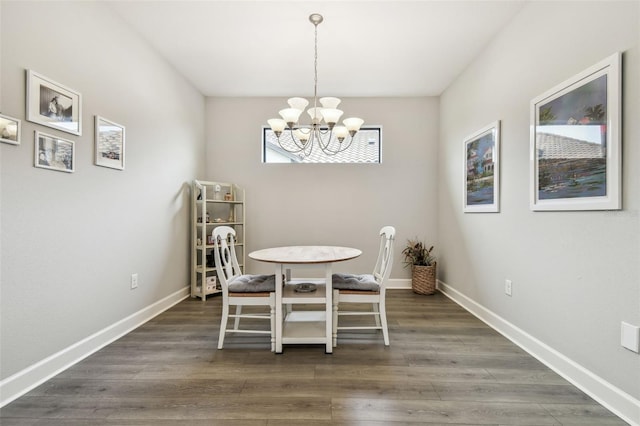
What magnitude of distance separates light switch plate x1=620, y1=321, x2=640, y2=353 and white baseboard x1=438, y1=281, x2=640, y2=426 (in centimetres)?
25

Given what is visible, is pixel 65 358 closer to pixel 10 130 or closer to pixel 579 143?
pixel 10 130

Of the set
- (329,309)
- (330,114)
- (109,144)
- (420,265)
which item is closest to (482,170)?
(420,265)

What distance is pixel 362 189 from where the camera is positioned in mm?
4203

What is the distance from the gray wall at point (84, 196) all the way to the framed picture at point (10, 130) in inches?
1.4

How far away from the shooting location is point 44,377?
73.0 inches

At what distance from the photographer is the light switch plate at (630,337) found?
1.49m

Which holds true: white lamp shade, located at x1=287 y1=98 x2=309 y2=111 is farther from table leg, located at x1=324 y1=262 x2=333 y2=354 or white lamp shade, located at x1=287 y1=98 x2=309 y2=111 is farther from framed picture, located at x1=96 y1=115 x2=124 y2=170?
framed picture, located at x1=96 y1=115 x2=124 y2=170

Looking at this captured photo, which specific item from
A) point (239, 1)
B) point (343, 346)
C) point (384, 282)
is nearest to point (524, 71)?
point (384, 282)

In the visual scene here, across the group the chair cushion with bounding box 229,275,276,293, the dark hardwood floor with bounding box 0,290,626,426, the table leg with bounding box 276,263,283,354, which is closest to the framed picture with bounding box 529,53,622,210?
the dark hardwood floor with bounding box 0,290,626,426

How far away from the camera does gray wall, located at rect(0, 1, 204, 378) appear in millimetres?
1698

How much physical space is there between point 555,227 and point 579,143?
55 centimetres

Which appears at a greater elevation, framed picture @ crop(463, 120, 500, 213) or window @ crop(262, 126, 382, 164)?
window @ crop(262, 126, 382, 164)

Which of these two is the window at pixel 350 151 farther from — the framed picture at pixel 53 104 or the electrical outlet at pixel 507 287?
the framed picture at pixel 53 104

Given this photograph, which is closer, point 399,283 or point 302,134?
point 302,134
